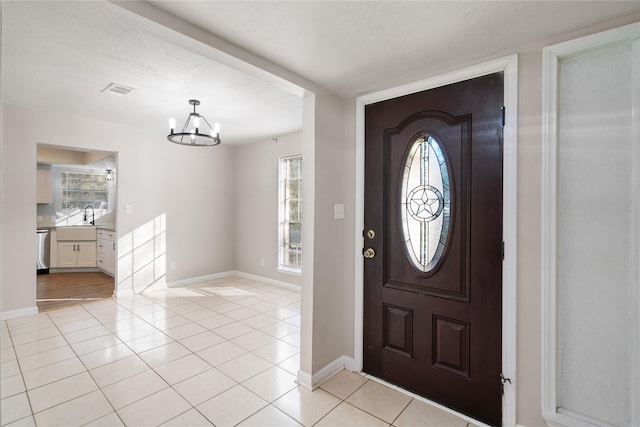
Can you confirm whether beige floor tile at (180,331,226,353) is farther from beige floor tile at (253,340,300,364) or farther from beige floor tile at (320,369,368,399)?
beige floor tile at (320,369,368,399)

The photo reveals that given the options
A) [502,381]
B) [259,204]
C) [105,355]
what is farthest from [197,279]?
[502,381]

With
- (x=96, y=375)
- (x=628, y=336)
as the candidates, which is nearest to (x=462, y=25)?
Result: (x=628, y=336)

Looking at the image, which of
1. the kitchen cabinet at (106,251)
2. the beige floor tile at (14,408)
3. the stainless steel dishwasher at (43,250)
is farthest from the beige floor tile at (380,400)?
the stainless steel dishwasher at (43,250)

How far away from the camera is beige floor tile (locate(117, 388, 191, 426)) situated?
6.55ft

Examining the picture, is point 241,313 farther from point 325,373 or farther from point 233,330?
point 325,373

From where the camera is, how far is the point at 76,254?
6.23m

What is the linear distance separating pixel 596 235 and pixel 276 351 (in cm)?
261

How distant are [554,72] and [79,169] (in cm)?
837

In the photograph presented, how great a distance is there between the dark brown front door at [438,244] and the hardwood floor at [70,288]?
4292 millimetres

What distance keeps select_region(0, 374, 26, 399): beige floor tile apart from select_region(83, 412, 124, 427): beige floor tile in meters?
0.80

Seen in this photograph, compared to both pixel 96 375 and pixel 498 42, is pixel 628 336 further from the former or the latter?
pixel 96 375

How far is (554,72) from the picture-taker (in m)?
1.79

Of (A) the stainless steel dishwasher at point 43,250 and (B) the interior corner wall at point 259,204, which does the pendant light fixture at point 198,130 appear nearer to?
(B) the interior corner wall at point 259,204

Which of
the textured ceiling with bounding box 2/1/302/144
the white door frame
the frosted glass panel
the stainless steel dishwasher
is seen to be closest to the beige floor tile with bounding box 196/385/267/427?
the white door frame
